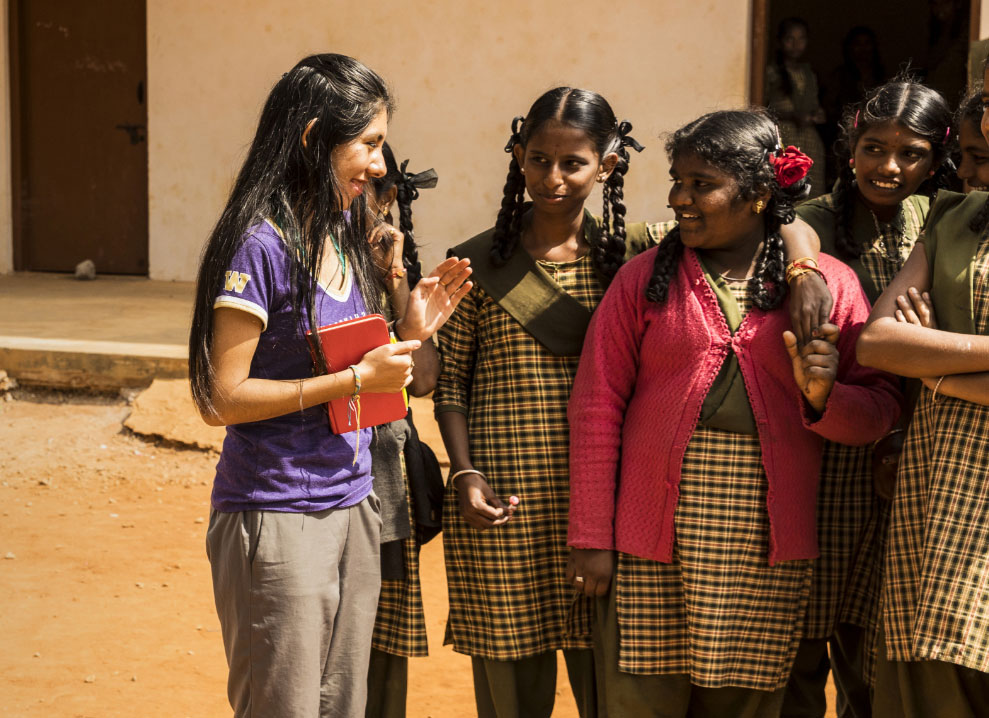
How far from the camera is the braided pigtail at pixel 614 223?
289cm

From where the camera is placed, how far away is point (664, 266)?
262 cm

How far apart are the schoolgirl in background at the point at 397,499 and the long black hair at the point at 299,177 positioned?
1.70 ft

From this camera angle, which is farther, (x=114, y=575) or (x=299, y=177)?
(x=114, y=575)

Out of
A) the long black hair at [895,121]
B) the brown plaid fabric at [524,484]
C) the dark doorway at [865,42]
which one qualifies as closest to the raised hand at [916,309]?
the long black hair at [895,121]

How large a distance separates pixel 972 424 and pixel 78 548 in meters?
4.13

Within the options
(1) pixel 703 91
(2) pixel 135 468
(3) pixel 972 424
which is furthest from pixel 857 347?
(1) pixel 703 91

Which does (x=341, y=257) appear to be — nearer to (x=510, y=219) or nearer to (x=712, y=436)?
(x=510, y=219)

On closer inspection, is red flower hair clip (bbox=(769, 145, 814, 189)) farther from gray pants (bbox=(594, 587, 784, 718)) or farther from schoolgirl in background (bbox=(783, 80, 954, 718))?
gray pants (bbox=(594, 587, 784, 718))

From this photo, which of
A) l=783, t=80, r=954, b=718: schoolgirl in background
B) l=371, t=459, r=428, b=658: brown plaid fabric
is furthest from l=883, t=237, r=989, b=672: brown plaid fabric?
l=371, t=459, r=428, b=658: brown plaid fabric

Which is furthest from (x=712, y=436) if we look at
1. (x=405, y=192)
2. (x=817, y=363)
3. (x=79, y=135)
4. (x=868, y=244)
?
(x=79, y=135)

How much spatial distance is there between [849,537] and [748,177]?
0.94 metres

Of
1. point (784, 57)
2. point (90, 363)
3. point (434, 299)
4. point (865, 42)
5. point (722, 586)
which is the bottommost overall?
point (90, 363)

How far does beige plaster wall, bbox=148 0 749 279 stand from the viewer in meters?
8.21

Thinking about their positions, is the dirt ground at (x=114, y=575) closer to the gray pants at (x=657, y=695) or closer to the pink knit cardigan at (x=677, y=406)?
the gray pants at (x=657, y=695)
